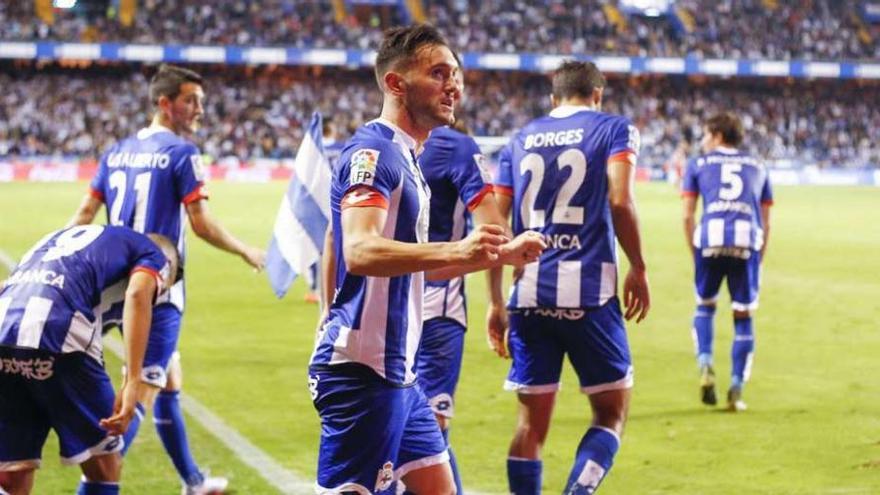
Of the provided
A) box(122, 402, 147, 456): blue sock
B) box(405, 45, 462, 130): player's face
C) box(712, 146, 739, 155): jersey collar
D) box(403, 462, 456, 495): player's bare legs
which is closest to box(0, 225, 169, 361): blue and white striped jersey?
box(122, 402, 147, 456): blue sock

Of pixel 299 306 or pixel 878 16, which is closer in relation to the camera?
pixel 299 306

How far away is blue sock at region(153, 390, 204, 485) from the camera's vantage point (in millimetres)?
7305

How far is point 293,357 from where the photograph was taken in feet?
41.4

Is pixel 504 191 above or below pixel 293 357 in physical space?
above

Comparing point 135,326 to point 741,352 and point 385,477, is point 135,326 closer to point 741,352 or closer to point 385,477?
point 385,477

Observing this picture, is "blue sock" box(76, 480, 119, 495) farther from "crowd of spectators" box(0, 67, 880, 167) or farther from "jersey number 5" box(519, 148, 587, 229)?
"crowd of spectators" box(0, 67, 880, 167)

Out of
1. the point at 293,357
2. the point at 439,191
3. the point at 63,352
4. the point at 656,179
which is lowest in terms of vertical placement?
the point at 656,179

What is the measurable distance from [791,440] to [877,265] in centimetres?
1288

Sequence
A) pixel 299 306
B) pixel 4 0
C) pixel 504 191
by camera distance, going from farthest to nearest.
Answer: pixel 4 0, pixel 299 306, pixel 504 191

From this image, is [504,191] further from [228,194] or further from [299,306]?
[228,194]

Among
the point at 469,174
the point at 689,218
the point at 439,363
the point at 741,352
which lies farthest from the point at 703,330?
the point at 469,174

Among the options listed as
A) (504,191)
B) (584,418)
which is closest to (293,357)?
(584,418)

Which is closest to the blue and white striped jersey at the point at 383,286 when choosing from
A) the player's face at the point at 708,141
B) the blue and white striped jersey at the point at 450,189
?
the blue and white striped jersey at the point at 450,189

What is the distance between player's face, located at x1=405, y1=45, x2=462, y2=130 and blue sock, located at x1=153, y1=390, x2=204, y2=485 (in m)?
3.55
